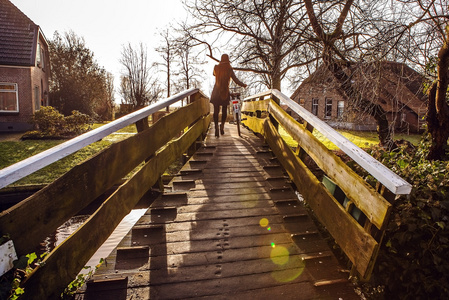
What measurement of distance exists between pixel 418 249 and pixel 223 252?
1779 mm

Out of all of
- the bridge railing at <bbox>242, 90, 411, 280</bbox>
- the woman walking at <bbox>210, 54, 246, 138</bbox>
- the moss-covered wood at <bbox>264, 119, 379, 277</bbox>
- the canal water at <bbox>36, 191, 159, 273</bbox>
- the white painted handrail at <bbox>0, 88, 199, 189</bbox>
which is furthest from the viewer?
the woman walking at <bbox>210, 54, 246, 138</bbox>

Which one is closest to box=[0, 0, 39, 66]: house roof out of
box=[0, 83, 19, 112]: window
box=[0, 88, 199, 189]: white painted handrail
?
box=[0, 83, 19, 112]: window

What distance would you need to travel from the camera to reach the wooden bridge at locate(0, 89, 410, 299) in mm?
1699

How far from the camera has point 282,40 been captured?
9852mm

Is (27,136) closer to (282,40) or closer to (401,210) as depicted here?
(282,40)

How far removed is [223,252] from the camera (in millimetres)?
2527

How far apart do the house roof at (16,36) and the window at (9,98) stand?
1404mm

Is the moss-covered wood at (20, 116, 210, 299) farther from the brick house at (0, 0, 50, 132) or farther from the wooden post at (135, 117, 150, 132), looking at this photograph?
the brick house at (0, 0, 50, 132)

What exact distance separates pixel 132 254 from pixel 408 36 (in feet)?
16.2

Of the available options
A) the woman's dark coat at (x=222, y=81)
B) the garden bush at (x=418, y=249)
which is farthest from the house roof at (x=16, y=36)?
the garden bush at (x=418, y=249)

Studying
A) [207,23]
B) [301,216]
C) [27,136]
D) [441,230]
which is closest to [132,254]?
[301,216]

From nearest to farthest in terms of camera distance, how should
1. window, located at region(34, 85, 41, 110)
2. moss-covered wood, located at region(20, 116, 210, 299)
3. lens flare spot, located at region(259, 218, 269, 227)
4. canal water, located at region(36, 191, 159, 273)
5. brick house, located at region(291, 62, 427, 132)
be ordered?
moss-covered wood, located at region(20, 116, 210, 299) → lens flare spot, located at region(259, 218, 269, 227) → brick house, located at region(291, 62, 427, 132) → canal water, located at region(36, 191, 159, 273) → window, located at region(34, 85, 41, 110)

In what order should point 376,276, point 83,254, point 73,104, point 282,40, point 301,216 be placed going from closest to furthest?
point 83,254
point 376,276
point 301,216
point 282,40
point 73,104

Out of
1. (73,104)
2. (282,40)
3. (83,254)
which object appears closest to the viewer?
(83,254)
